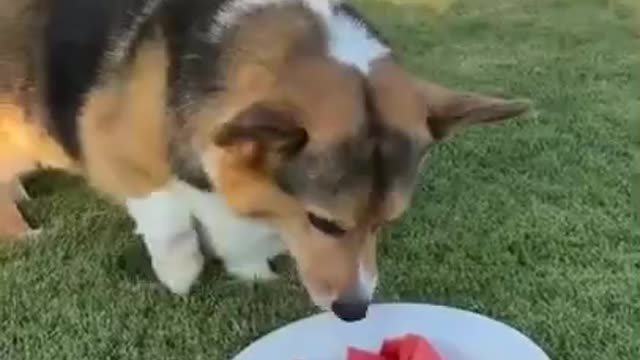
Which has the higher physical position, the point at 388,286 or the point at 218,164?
the point at 218,164

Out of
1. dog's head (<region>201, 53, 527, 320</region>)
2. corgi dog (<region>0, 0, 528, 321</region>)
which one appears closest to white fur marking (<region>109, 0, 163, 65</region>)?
corgi dog (<region>0, 0, 528, 321</region>)

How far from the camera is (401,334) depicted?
1.96m

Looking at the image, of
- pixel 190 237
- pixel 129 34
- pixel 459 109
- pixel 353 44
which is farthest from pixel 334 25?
pixel 190 237

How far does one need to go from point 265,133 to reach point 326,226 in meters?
0.21

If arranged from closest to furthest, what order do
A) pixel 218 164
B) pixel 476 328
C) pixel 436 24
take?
1. pixel 218 164
2. pixel 476 328
3. pixel 436 24

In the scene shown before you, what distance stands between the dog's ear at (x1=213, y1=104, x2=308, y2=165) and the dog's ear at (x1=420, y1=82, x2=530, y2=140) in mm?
212

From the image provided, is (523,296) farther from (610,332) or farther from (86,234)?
(86,234)

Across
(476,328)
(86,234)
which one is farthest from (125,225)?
(476,328)

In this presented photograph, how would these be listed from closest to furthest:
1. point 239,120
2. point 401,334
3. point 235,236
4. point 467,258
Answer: point 239,120
point 401,334
point 235,236
point 467,258

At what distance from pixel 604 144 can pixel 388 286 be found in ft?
1.91

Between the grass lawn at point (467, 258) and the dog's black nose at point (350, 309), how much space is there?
0.21 meters

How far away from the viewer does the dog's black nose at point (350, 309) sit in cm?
185

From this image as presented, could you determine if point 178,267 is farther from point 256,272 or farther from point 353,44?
point 353,44

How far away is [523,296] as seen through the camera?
82.7 inches
